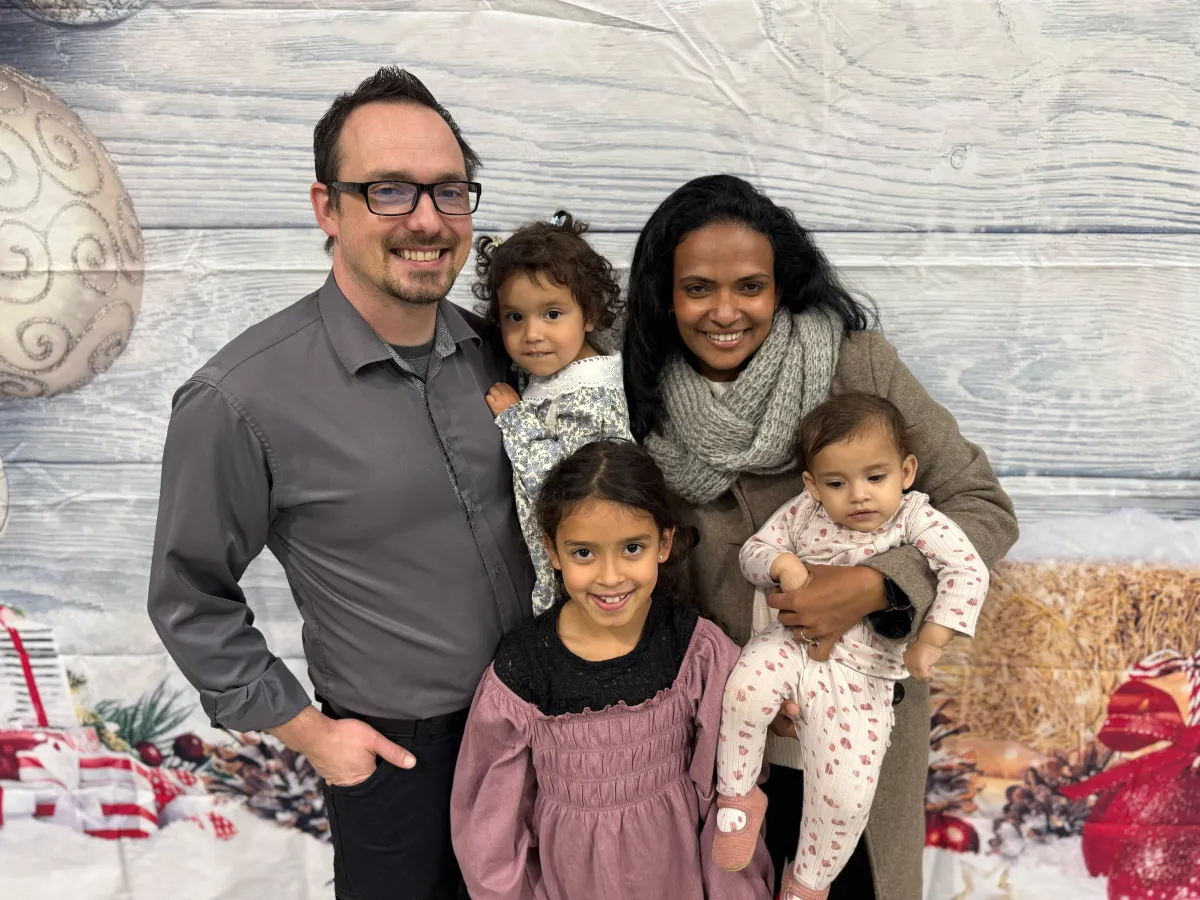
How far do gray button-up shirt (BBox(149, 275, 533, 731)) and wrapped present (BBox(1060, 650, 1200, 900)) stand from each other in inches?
62.8

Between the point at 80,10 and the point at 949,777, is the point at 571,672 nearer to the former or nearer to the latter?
the point at 949,777

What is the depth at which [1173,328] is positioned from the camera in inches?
73.3

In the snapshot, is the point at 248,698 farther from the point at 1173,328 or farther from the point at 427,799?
the point at 1173,328

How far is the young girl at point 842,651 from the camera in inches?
52.4

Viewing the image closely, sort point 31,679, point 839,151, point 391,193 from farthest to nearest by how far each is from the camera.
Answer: point 31,679
point 839,151
point 391,193

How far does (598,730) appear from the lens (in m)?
1.37

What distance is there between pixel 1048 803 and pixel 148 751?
2.39 meters

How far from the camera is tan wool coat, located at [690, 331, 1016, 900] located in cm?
144

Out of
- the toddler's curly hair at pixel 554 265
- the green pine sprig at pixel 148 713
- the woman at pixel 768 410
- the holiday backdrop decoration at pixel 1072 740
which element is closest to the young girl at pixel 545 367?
the toddler's curly hair at pixel 554 265

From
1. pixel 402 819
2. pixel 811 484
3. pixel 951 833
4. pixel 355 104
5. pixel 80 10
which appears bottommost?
pixel 951 833

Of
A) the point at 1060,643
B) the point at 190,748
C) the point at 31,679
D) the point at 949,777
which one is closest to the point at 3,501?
the point at 31,679

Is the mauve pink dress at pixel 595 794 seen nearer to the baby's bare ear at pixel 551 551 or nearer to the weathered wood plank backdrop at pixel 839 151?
the baby's bare ear at pixel 551 551

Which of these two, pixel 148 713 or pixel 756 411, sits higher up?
pixel 756 411

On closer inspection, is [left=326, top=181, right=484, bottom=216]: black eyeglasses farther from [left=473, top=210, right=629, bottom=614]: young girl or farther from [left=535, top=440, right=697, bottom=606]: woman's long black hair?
[left=535, top=440, right=697, bottom=606]: woman's long black hair
